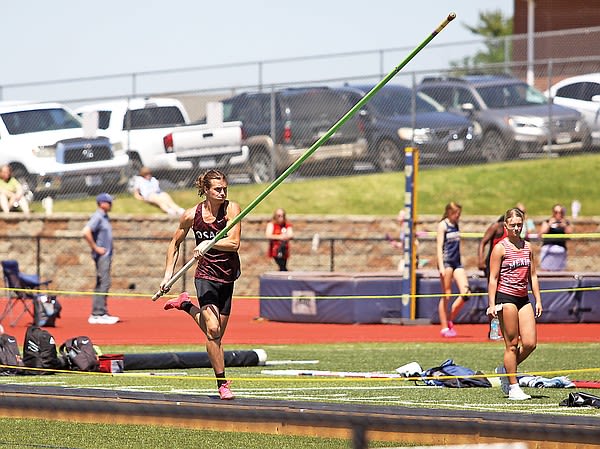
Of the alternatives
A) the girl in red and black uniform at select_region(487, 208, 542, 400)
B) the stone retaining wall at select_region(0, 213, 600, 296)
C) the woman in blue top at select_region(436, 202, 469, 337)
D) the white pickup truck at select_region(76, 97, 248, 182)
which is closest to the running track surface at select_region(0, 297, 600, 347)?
the woman in blue top at select_region(436, 202, 469, 337)

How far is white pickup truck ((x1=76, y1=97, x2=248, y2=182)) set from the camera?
95.5 ft

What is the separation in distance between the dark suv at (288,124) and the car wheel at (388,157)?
356mm

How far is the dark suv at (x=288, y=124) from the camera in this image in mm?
29188

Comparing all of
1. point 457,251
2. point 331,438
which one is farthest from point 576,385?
point 457,251

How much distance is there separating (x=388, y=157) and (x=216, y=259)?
19225mm

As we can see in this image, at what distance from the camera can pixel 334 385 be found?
12.5 m

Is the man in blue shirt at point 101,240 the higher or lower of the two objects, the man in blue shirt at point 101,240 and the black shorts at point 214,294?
the lower

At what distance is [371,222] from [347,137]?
239 cm

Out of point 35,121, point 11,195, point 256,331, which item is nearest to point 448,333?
point 256,331

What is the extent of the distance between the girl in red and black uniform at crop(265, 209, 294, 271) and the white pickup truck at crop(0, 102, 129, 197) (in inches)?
224

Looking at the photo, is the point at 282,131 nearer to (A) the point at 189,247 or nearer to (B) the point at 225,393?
(A) the point at 189,247

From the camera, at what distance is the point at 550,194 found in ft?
99.2

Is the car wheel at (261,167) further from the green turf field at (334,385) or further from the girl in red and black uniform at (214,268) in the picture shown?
the girl in red and black uniform at (214,268)

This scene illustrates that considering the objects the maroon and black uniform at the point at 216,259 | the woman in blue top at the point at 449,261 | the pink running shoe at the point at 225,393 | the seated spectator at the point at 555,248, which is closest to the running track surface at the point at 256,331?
the woman in blue top at the point at 449,261
